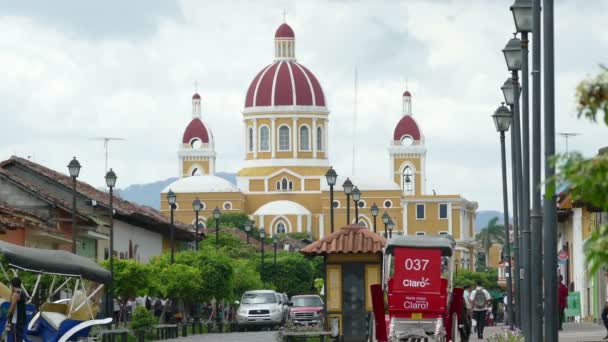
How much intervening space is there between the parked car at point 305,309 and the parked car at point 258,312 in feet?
2.17

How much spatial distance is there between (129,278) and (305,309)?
9.53 meters

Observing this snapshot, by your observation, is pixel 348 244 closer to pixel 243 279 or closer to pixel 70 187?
pixel 70 187

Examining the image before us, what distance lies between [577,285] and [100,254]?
16732 millimetres

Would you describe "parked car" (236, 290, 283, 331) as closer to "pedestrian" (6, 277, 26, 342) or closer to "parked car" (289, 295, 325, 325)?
"parked car" (289, 295, 325, 325)

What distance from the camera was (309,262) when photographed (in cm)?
9944

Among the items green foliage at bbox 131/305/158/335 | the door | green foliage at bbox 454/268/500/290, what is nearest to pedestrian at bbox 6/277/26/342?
the door

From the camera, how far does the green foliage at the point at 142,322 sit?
39.6m

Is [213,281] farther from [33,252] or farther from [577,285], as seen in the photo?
[33,252]

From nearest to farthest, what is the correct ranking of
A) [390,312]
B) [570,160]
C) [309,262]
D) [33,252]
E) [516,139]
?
[570,160]
[33,252]
[390,312]
[516,139]
[309,262]

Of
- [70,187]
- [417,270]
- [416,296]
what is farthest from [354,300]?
[70,187]

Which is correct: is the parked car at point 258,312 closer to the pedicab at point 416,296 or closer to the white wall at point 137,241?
the white wall at point 137,241

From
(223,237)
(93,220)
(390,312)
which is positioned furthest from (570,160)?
(223,237)

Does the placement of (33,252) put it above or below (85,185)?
below

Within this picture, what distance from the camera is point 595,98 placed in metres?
7.06
